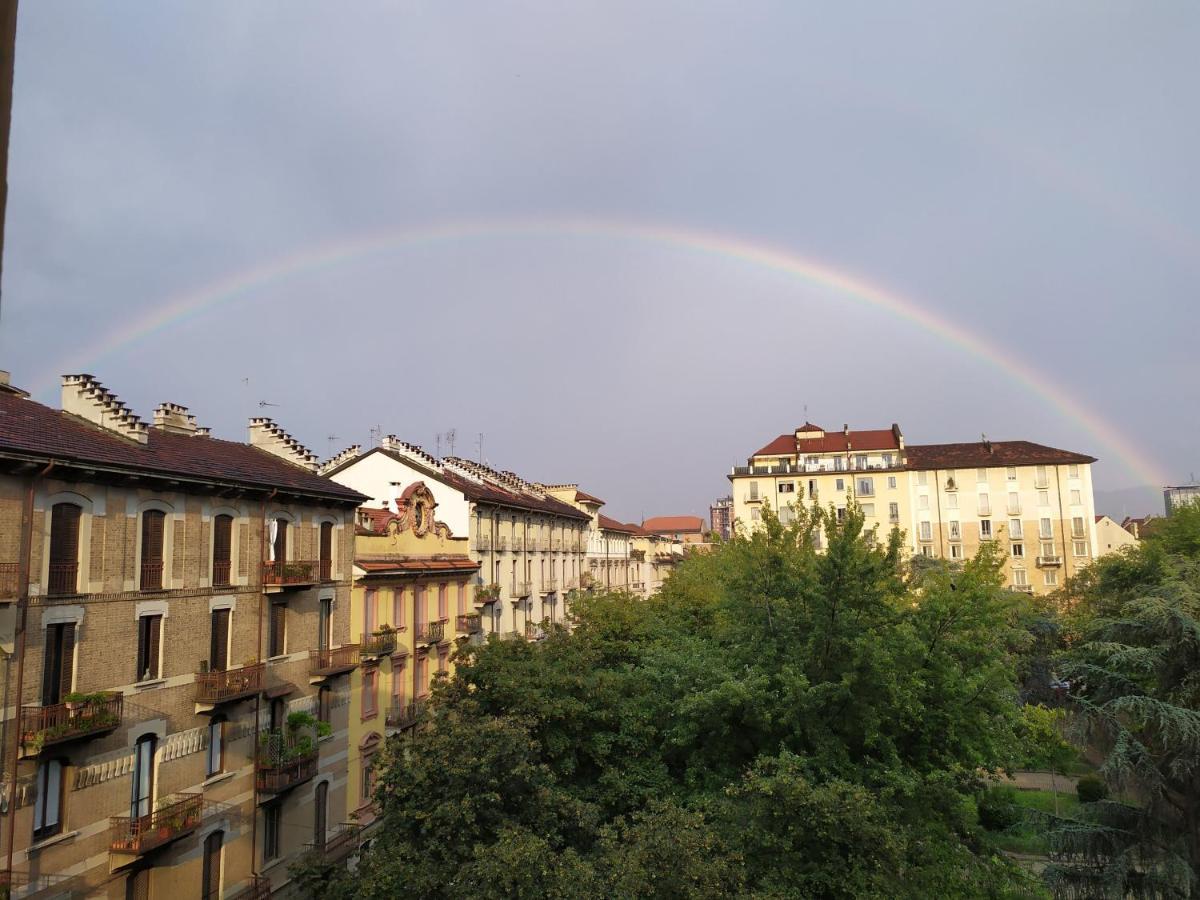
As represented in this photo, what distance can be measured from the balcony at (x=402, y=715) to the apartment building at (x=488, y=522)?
17.1ft

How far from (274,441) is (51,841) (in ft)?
57.9

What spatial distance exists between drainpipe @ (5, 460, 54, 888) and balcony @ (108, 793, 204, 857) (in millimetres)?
2569

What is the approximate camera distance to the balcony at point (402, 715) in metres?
31.0

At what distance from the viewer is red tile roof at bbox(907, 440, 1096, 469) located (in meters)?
78.7

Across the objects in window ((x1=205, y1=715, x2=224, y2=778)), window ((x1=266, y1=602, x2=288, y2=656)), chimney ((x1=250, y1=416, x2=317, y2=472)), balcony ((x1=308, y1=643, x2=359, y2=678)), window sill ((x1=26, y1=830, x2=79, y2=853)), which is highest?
chimney ((x1=250, y1=416, x2=317, y2=472))

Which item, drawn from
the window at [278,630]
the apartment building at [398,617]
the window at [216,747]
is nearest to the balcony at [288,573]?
the window at [278,630]

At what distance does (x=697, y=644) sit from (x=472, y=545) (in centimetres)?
1969

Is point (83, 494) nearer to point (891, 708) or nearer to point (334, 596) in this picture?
point (334, 596)

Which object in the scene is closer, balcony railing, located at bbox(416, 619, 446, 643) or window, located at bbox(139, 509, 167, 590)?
window, located at bbox(139, 509, 167, 590)

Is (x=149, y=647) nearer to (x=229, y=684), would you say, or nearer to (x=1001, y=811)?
(x=229, y=684)

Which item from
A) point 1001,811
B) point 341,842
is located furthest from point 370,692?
point 1001,811

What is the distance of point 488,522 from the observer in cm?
4259

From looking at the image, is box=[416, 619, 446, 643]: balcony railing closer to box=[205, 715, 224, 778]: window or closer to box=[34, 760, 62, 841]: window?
Answer: box=[205, 715, 224, 778]: window

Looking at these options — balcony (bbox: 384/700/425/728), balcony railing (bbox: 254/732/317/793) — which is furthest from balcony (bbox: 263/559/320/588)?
balcony (bbox: 384/700/425/728)
